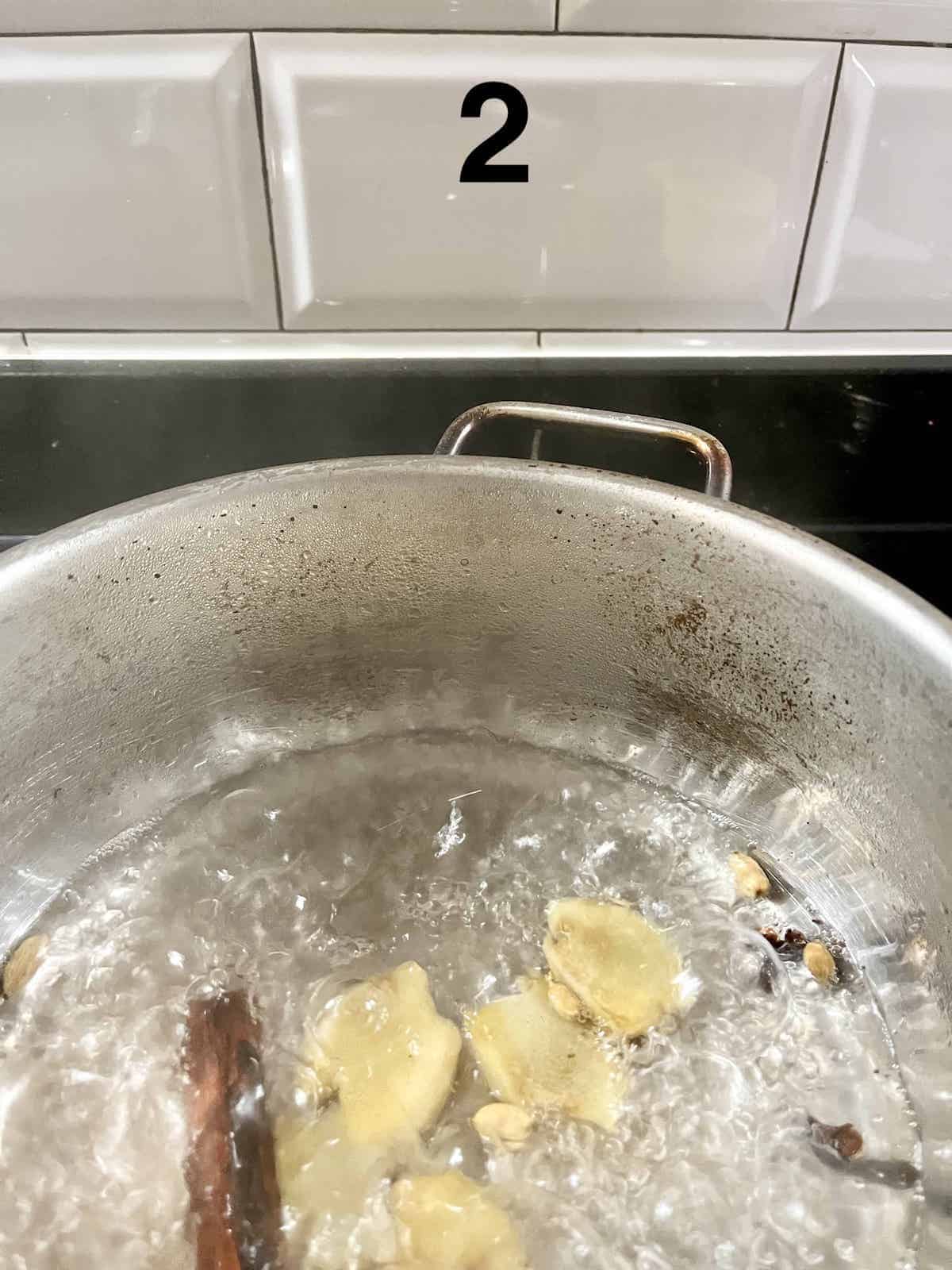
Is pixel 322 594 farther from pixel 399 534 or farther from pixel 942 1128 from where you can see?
pixel 942 1128

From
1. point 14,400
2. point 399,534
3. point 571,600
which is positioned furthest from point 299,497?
point 14,400

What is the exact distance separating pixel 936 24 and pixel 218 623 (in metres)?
0.58

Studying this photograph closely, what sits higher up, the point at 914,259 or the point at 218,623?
the point at 914,259

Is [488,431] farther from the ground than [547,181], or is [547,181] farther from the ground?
[547,181]

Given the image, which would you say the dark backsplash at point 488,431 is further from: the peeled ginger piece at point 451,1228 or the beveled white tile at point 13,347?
the peeled ginger piece at point 451,1228

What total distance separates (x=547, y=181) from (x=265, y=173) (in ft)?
0.60

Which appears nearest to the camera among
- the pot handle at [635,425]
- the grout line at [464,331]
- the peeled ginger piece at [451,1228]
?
the peeled ginger piece at [451,1228]

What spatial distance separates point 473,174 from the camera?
65 centimetres

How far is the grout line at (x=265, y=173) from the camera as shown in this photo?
610mm

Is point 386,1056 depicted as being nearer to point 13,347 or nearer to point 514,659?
point 514,659

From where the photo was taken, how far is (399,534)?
1.97 ft

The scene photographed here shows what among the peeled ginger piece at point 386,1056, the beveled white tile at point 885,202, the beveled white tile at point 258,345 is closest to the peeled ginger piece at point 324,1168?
the peeled ginger piece at point 386,1056

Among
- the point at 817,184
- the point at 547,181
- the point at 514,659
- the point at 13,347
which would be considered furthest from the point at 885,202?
the point at 13,347

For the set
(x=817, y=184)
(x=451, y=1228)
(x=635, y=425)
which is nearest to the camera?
(x=451, y=1228)
